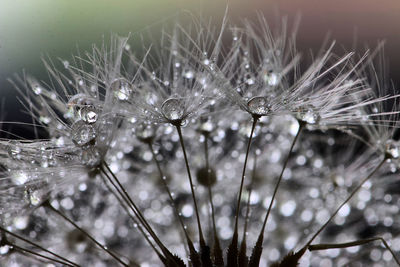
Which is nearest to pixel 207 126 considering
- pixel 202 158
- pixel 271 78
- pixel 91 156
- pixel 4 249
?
pixel 202 158

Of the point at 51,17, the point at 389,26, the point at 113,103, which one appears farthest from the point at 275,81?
the point at 389,26

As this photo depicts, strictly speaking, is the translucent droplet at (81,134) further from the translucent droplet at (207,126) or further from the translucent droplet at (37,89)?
the translucent droplet at (207,126)

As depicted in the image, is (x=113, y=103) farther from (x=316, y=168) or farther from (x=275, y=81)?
(x=316, y=168)

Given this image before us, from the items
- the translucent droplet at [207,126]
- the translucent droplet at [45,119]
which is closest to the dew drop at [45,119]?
the translucent droplet at [45,119]

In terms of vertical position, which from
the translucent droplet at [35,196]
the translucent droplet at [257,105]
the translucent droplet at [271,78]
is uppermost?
the translucent droplet at [271,78]

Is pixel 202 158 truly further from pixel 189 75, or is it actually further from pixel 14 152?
pixel 14 152

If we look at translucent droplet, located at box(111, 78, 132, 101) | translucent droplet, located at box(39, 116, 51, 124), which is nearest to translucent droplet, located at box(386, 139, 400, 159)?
translucent droplet, located at box(111, 78, 132, 101)

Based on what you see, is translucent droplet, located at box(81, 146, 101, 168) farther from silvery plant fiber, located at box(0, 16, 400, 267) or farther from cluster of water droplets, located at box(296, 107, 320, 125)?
cluster of water droplets, located at box(296, 107, 320, 125)
